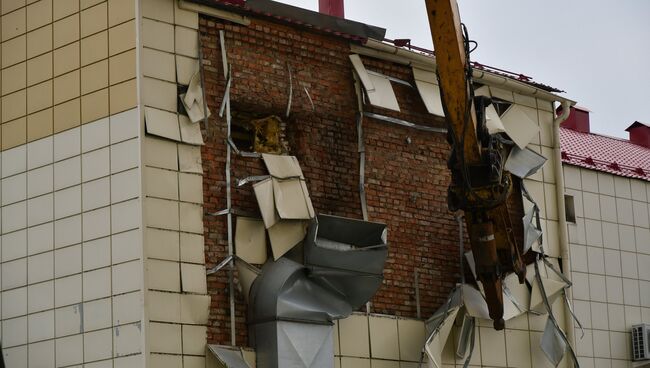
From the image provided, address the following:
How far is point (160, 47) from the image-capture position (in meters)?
15.7

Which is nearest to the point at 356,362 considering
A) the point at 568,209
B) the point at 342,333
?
the point at 342,333

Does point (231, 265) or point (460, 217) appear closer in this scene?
point (231, 265)

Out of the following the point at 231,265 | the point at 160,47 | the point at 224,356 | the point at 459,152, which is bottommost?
the point at 224,356

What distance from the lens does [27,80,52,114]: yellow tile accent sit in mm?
16297

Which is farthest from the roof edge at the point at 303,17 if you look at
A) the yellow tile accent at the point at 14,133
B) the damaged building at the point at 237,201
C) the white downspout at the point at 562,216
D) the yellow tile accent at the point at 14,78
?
the white downspout at the point at 562,216

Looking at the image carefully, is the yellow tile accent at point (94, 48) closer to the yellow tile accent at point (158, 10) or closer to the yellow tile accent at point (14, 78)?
the yellow tile accent at point (158, 10)

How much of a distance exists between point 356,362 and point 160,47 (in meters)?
4.35

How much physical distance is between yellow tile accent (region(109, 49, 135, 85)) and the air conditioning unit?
930 centimetres

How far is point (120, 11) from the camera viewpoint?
1569 cm

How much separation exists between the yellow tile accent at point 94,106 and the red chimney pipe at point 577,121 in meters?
10.7

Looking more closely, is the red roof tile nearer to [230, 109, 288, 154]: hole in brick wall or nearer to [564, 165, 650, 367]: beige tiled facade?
[564, 165, 650, 367]: beige tiled facade

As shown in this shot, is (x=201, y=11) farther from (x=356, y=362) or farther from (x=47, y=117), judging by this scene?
(x=356, y=362)

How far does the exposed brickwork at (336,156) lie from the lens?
634 inches

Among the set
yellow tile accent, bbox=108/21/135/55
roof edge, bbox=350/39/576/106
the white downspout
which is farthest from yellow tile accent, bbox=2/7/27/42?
the white downspout
